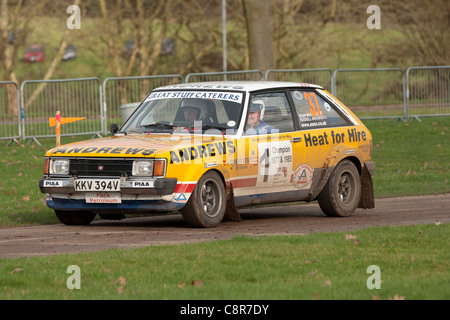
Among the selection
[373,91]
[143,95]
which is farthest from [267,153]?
[373,91]

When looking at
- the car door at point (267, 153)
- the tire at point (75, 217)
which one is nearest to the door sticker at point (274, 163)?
the car door at point (267, 153)

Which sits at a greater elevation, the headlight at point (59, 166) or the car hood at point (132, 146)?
the car hood at point (132, 146)

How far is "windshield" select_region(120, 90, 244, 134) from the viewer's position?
38.1 ft

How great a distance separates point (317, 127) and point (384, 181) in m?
4.85

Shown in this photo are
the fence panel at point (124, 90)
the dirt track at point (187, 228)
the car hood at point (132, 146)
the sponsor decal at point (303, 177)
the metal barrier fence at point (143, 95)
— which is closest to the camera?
the dirt track at point (187, 228)

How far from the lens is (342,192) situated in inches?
500

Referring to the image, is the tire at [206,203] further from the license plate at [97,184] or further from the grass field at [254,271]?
the grass field at [254,271]

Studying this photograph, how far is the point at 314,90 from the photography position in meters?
12.9

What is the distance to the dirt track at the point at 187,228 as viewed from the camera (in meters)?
9.77

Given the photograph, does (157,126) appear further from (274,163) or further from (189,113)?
(274,163)

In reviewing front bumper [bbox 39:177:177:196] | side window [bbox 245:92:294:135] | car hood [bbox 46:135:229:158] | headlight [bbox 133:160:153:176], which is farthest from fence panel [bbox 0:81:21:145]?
headlight [bbox 133:160:153:176]

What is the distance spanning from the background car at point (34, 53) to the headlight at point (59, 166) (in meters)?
32.0
